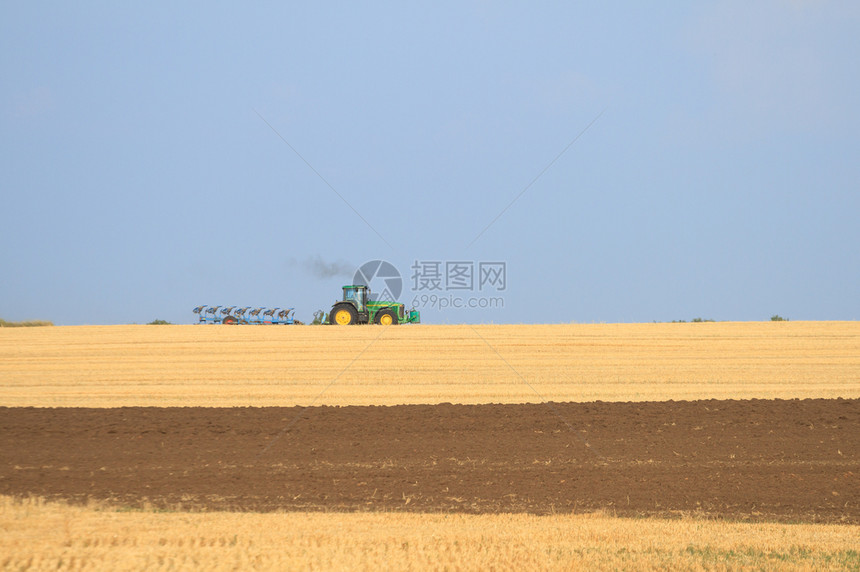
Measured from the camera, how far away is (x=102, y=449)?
13508mm

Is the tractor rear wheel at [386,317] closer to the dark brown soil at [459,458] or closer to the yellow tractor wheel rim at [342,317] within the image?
the yellow tractor wheel rim at [342,317]

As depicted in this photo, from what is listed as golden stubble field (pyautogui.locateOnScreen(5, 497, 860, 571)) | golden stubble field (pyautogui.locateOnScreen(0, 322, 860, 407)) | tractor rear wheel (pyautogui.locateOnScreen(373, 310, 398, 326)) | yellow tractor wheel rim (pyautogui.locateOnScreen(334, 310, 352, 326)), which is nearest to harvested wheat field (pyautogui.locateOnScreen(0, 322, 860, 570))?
golden stubble field (pyautogui.locateOnScreen(5, 497, 860, 571))

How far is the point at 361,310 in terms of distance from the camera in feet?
109

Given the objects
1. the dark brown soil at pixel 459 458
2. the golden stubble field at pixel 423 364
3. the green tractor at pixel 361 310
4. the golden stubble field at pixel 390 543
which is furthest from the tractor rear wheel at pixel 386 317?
the golden stubble field at pixel 390 543

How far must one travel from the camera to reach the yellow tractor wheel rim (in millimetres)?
32938

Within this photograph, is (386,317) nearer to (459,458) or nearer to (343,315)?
(343,315)

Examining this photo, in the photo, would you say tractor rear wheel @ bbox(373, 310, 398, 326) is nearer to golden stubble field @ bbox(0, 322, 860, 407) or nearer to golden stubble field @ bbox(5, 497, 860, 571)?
golden stubble field @ bbox(0, 322, 860, 407)

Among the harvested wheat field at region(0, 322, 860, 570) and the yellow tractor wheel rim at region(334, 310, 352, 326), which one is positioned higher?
the yellow tractor wheel rim at region(334, 310, 352, 326)

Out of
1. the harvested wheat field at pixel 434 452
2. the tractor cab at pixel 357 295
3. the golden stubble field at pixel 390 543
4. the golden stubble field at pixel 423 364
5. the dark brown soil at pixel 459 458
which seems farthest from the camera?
the tractor cab at pixel 357 295

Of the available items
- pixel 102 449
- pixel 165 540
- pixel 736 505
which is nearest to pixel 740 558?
pixel 736 505

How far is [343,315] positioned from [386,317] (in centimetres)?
187

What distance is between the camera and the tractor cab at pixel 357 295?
32.7m

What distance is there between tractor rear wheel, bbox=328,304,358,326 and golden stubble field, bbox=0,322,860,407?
102 inches

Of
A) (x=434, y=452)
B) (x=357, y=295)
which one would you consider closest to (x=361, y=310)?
(x=357, y=295)
